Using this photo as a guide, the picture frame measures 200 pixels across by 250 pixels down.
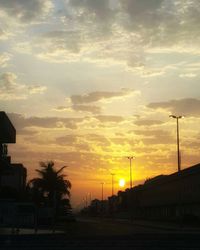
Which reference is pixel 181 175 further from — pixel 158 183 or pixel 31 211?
pixel 31 211

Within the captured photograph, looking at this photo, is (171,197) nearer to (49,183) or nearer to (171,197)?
(171,197)

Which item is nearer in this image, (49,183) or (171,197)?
(49,183)

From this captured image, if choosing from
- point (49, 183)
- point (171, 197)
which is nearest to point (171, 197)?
point (171, 197)

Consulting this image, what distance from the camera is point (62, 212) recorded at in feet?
299

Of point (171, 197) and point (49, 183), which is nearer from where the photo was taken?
point (49, 183)

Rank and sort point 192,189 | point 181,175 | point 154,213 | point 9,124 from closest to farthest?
point 9,124 < point 192,189 < point 181,175 < point 154,213

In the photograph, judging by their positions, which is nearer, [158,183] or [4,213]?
[4,213]

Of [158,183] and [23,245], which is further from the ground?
[158,183]

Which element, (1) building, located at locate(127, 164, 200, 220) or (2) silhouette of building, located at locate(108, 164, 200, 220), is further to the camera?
(1) building, located at locate(127, 164, 200, 220)

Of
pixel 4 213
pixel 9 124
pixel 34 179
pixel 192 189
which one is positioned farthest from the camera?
pixel 192 189

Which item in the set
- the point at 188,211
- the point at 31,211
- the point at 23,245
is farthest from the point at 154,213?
the point at 23,245

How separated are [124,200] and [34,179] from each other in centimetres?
9928

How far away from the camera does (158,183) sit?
117 meters

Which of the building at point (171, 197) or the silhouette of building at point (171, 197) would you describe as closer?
the silhouette of building at point (171, 197)
